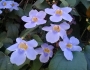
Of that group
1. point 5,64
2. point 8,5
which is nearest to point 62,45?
point 5,64

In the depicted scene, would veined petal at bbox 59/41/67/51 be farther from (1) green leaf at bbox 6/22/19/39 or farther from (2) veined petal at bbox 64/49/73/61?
(1) green leaf at bbox 6/22/19/39

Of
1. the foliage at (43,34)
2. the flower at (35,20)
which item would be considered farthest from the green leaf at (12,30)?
the flower at (35,20)

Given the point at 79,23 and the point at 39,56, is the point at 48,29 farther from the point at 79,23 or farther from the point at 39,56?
the point at 79,23

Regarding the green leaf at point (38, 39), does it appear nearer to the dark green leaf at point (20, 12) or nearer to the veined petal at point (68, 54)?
the veined petal at point (68, 54)

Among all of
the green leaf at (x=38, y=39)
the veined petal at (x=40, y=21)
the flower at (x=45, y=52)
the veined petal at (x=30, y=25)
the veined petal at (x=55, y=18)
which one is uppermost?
the veined petal at (x=55, y=18)

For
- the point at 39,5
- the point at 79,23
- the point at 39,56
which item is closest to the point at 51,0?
the point at 39,5

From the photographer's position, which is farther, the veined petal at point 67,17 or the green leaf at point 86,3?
the green leaf at point 86,3

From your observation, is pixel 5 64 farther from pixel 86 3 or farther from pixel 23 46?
pixel 86 3

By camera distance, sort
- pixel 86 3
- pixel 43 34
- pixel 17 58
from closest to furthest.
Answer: pixel 17 58
pixel 43 34
pixel 86 3

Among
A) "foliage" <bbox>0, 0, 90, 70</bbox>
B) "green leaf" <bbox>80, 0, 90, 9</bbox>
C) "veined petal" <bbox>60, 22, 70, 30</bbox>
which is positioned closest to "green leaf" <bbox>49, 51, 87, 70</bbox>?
"foliage" <bbox>0, 0, 90, 70</bbox>
